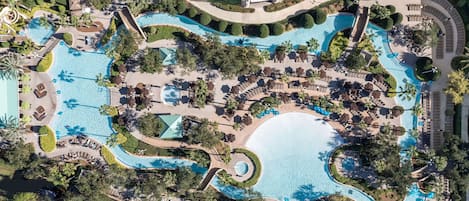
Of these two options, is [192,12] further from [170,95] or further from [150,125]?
[150,125]

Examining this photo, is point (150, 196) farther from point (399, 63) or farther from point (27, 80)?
point (399, 63)

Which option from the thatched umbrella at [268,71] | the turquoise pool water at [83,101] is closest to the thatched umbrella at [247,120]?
the thatched umbrella at [268,71]

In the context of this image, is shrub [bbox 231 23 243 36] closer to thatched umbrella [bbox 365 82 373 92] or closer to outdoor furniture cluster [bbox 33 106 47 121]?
thatched umbrella [bbox 365 82 373 92]

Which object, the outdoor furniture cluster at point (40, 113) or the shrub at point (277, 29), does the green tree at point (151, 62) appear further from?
the shrub at point (277, 29)

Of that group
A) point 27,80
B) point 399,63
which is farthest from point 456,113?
point 27,80

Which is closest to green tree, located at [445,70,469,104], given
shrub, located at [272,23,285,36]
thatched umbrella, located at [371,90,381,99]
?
thatched umbrella, located at [371,90,381,99]

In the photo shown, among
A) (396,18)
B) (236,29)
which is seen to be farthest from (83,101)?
(396,18)
